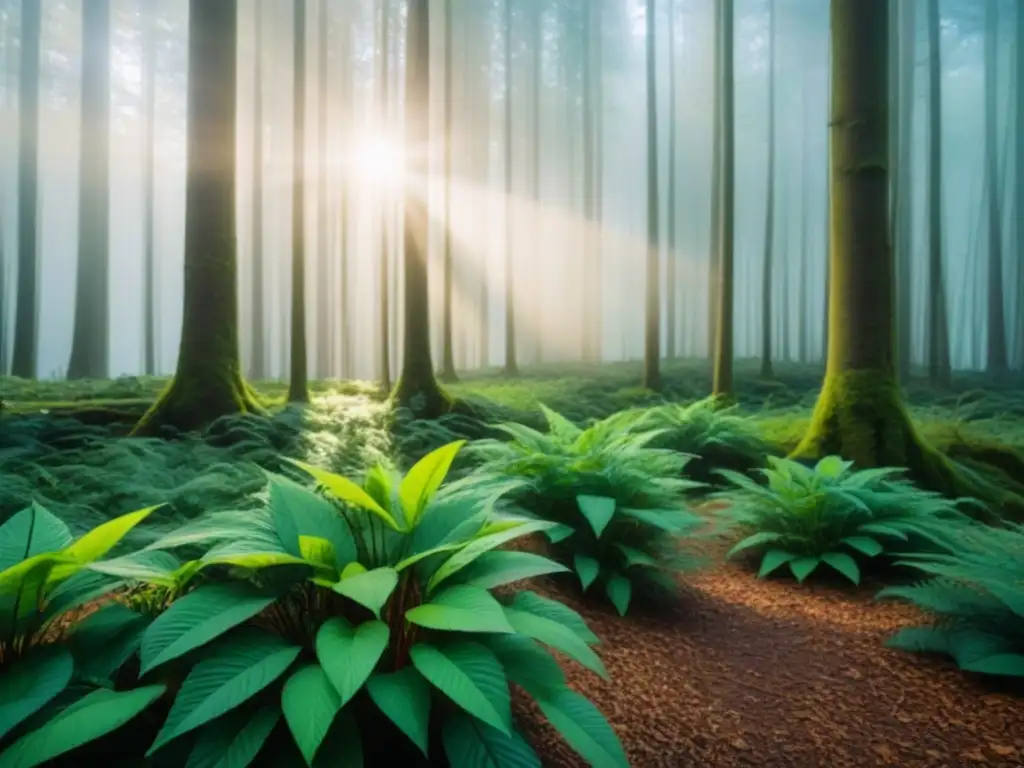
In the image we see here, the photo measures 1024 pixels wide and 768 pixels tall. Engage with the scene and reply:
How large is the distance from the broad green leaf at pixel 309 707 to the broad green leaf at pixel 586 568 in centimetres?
169

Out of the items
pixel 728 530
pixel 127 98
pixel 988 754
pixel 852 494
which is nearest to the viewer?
pixel 988 754

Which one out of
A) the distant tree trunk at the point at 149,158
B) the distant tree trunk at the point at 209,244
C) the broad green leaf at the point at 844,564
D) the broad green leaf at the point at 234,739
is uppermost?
the distant tree trunk at the point at 149,158

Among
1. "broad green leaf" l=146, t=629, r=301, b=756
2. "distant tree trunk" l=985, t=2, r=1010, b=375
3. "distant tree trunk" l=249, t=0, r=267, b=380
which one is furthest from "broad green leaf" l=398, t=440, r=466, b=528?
"distant tree trunk" l=985, t=2, r=1010, b=375

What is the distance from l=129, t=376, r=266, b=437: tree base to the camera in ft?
20.5

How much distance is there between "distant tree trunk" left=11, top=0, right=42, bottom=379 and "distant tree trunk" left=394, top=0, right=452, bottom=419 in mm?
9798

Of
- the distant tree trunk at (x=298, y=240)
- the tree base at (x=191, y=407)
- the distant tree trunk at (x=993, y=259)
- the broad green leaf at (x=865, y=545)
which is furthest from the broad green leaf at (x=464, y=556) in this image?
the distant tree trunk at (x=993, y=259)

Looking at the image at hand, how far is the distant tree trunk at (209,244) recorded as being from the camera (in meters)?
6.49

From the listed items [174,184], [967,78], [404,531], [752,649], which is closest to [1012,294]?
[967,78]

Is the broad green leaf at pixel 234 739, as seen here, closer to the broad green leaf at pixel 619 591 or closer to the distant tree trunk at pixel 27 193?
the broad green leaf at pixel 619 591

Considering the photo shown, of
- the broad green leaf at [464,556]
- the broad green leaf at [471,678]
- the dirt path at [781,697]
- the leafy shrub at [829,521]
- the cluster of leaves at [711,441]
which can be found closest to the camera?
the broad green leaf at [471,678]

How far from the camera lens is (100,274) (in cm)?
1470

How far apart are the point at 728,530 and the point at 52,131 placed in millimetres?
19157

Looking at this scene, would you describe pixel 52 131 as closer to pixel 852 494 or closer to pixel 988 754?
pixel 852 494

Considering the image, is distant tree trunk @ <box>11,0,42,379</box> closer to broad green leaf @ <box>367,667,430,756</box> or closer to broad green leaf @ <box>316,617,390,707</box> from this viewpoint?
broad green leaf @ <box>316,617,390,707</box>
